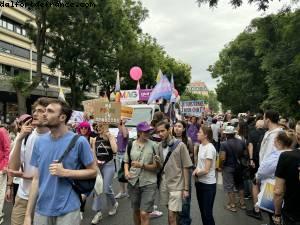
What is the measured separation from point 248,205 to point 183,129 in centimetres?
308

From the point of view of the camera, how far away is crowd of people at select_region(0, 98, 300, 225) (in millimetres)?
3709

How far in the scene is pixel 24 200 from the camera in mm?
4828

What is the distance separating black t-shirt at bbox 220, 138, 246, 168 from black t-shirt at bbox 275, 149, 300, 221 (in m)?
4.52

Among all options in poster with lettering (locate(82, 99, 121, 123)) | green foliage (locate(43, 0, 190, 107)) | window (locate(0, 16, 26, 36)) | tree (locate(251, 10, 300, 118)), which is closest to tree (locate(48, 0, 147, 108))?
green foliage (locate(43, 0, 190, 107))

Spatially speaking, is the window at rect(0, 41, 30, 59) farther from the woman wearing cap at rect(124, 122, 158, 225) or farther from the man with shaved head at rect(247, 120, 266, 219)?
the woman wearing cap at rect(124, 122, 158, 225)

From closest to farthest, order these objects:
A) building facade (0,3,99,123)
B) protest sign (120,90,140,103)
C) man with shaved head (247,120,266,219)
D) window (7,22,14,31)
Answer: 1. man with shaved head (247,120,266,219)
2. protest sign (120,90,140,103)
3. building facade (0,3,99,123)
4. window (7,22,14,31)

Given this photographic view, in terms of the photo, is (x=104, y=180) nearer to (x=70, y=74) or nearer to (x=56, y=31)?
(x=56, y=31)

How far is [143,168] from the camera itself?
19.9 feet

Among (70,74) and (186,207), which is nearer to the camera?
(186,207)

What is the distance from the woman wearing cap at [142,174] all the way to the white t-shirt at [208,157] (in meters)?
0.73

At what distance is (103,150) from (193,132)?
5.60 m

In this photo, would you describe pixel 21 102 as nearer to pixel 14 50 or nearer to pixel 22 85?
pixel 22 85

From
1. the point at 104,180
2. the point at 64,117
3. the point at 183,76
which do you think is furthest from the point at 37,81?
the point at 183,76

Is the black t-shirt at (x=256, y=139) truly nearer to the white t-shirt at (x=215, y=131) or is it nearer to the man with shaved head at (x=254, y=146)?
the man with shaved head at (x=254, y=146)
